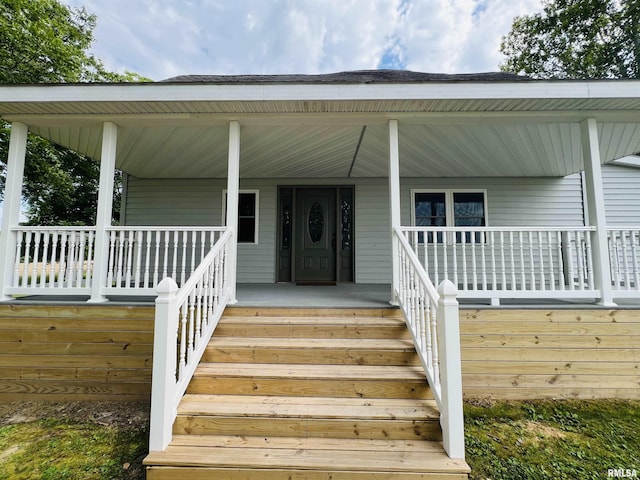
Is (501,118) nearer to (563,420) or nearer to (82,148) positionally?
(563,420)

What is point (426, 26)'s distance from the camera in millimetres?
14602

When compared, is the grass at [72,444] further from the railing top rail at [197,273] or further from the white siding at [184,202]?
the white siding at [184,202]

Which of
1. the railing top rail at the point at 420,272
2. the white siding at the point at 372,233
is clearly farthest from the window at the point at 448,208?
the railing top rail at the point at 420,272

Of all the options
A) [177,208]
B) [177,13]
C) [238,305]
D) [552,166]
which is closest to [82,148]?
[177,208]

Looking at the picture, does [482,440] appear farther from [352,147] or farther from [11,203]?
[11,203]

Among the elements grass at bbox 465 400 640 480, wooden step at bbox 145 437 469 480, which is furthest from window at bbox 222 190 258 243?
grass at bbox 465 400 640 480

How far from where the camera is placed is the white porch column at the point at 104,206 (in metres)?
3.37

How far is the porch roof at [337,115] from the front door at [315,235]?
1305 mm

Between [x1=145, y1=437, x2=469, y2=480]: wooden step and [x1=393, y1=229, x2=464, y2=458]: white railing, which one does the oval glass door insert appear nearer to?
[x1=393, y1=229, x2=464, y2=458]: white railing

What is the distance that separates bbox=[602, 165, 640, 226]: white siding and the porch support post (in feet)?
10.7

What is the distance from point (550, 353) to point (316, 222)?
13.5 feet

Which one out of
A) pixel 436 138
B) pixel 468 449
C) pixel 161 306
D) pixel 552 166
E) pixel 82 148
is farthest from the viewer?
pixel 552 166

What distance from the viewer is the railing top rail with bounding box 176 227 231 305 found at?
2119 millimetres

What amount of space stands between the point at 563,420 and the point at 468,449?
1004mm
